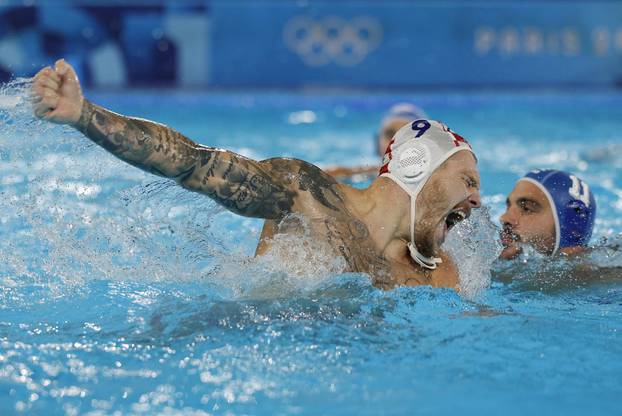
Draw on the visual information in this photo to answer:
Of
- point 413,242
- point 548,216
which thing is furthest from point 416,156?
point 548,216

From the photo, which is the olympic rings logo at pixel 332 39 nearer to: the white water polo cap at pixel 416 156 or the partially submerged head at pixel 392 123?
the partially submerged head at pixel 392 123

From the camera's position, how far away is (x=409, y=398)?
7.13ft

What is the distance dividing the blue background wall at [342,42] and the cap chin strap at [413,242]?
6504mm

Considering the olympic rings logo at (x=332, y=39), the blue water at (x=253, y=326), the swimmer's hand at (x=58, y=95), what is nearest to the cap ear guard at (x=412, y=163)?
the blue water at (x=253, y=326)

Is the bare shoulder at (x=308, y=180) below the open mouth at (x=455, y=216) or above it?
above

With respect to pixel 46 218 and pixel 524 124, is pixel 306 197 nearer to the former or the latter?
pixel 46 218

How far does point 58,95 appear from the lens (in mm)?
2062

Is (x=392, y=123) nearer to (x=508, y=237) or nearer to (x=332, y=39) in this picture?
(x=508, y=237)

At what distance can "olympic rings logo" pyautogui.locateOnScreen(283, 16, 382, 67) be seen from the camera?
9.04 metres

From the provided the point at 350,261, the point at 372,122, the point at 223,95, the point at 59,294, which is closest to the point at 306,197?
the point at 350,261

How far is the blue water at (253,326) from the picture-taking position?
7.09 feet

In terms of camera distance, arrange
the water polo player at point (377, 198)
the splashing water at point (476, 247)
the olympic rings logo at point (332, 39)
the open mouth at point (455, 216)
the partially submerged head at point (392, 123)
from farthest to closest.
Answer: the olympic rings logo at point (332, 39) → the partially submerged head at point (392, 123) → the splashing water at point (476, 247) → the open mouth at point (455, 216) → the water polo player at point (377, 198)

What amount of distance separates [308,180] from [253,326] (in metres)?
0.45

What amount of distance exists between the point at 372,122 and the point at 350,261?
5726 mm
